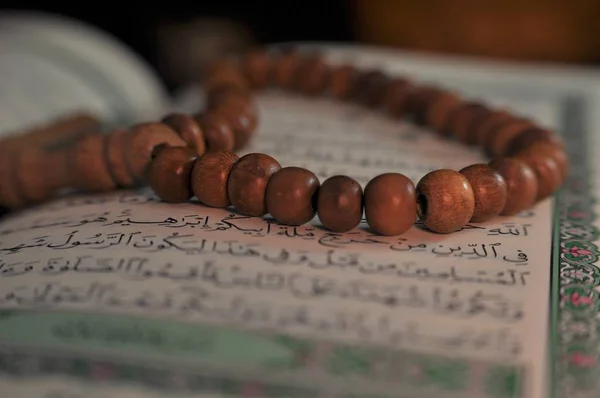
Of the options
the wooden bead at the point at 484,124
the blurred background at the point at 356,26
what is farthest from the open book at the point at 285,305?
the blurred background at the point at 356,26

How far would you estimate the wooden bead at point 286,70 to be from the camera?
3.53 ft

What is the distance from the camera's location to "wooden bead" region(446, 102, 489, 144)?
0.85m

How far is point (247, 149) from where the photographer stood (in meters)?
0.82

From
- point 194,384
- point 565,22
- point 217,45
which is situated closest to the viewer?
point 194,384

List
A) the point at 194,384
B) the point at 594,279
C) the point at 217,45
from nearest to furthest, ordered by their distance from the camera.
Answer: the point at 194,384, the point at 594,279, the point at 217,45

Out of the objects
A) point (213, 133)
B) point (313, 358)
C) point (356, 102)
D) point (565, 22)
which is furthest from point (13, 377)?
point (565, 22)

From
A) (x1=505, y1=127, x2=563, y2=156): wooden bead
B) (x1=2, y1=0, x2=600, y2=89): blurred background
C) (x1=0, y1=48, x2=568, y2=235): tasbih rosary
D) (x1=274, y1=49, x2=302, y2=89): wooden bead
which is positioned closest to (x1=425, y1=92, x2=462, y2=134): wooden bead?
(x1=0, y1=48, x2=568, y2=235): tasbih rosary

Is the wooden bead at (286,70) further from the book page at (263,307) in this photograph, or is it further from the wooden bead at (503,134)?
the book page at (263,307)

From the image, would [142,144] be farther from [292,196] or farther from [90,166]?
[292,196]

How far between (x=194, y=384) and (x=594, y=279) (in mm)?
299

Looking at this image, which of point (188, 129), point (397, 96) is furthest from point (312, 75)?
point (188, 129)

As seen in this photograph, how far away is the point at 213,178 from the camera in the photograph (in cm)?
61

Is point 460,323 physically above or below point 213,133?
below

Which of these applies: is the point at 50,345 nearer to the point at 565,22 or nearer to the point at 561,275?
the point at 561,275
